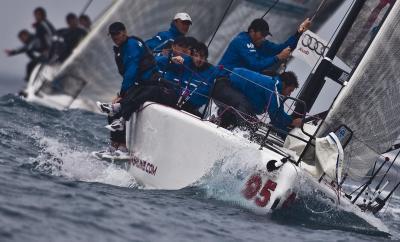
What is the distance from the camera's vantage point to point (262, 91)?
6.25 meters

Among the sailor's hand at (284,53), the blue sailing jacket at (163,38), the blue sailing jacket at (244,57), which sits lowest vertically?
the blue sailing jacket at (163,38)

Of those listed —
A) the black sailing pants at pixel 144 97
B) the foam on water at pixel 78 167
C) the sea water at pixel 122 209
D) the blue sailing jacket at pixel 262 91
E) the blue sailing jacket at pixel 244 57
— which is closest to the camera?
the sea water at pixel 122 209

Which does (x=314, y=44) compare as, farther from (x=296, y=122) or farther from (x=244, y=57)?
(x=296, y=122)

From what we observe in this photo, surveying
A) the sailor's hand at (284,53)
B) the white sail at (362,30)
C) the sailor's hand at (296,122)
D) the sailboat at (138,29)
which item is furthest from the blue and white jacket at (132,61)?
the sailboat at (138,29)

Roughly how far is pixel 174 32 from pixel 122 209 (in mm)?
2823

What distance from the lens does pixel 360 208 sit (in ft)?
20.2

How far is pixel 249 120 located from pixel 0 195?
2043 mm

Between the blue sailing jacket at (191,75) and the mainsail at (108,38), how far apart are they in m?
2.94

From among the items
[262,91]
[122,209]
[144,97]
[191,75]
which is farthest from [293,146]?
[122,209]

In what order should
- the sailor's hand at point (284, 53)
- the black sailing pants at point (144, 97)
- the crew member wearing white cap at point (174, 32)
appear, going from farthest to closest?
the crew member wearing white cap at point (174, 32) → the sailor's hand at point (284, 53) → the black sailing pants at point (144, 97)

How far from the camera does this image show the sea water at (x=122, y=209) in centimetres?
422

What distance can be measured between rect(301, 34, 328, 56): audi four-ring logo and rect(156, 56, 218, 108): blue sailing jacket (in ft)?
2.54

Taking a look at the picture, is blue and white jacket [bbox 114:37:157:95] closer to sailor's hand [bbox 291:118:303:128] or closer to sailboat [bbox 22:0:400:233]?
sailboat [bbox 22:0:400:233]

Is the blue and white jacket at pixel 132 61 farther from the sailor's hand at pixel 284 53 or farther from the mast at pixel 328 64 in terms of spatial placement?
the mast at pixel 328 64
